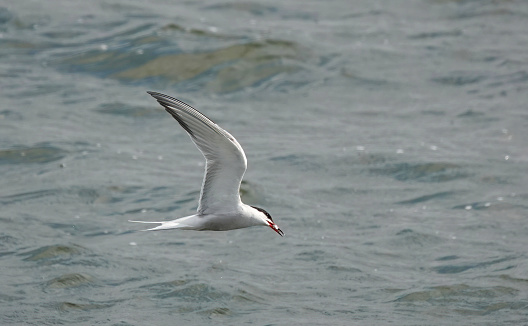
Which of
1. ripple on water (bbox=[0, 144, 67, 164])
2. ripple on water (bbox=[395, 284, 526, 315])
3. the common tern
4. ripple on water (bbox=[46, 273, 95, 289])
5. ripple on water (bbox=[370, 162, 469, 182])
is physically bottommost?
ripple on water (bbox=[46, 273, 95, 289])

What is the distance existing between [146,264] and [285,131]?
12.9 ft

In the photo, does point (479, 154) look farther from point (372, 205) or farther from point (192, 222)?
point (192, 222)

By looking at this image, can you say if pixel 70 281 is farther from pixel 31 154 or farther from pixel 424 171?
pixel 424 171

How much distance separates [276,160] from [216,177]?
548 centimetres

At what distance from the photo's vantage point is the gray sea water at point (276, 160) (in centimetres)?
960

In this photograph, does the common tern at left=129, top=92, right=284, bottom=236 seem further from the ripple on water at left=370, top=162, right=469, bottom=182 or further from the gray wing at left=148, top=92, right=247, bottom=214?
the ripple on water at left=370, top=162, right=469, bottom=182

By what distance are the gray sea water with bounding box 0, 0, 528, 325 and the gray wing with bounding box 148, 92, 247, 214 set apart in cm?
221

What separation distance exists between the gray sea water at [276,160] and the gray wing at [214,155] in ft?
7.25

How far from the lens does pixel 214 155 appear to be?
692 cm

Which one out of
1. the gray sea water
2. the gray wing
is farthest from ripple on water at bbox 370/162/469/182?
the gray wing

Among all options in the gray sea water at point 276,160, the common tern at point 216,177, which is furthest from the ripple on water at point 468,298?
the common tern at point 216,177

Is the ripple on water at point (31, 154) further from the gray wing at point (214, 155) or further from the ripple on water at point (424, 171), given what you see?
the gray wing at point (214, 155)

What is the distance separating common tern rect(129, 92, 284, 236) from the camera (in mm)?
6652

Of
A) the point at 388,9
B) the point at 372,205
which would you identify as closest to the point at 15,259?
Result: the point at 372,205
